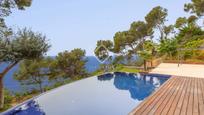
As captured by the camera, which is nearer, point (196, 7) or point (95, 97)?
point (95, 97)

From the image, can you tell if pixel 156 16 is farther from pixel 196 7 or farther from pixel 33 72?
pixel 33 72

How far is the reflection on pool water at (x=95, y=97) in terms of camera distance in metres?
7.53

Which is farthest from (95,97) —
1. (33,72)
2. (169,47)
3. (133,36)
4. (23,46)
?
(133,36)

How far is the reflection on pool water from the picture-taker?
753cm

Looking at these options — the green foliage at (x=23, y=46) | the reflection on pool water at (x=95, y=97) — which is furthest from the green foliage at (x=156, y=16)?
the green foliage at (x=23, y=46)

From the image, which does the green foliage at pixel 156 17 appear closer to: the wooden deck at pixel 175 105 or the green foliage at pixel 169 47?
the green foliage at pixel 169 47

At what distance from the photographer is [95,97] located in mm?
9766

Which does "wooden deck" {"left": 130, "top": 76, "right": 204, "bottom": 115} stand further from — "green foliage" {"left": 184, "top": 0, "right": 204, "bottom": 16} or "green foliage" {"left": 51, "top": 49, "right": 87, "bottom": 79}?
"green foliage" {"left": 51, "top": 49, "right": 87, "bottom": 79}

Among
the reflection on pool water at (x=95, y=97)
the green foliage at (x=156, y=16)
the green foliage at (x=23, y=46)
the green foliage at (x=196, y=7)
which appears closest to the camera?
the reflection on pool water at (x=95, y=97)

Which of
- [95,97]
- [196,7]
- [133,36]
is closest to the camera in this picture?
[95,97]

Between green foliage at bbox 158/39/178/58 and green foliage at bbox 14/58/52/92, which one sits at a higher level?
green foliage at bbox 158/39/178/58

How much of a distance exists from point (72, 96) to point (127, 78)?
5.39 meters

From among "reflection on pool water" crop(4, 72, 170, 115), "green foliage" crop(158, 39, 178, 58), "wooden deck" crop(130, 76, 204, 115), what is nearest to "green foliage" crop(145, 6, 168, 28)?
"green foliage" crop(158, 39, 178, 58)

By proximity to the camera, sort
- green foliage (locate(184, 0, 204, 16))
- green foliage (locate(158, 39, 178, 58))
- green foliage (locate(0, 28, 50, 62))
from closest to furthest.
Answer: green foliage (locate(0, 28, 50, 62))
green foliage (locate(158, 39, 178, 58))
green foliage (locate(184, 0, 204, 16))
